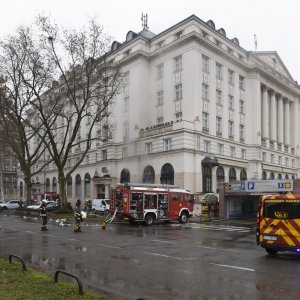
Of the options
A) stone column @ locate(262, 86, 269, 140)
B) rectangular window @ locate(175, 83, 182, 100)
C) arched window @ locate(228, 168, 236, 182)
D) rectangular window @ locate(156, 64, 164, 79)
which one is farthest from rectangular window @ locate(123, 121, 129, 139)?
stone column @ locate(262, 86, 269, 140)

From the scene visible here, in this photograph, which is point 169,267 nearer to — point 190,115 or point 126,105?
point 190,115

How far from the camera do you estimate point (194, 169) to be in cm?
4766

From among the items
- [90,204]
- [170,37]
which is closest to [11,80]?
[90,204]

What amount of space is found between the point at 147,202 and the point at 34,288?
2294 centimetres

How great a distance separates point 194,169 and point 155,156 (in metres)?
5.48

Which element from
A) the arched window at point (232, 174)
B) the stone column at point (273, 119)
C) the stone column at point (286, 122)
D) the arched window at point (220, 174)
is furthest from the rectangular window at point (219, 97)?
the stone column at point (286, 122)

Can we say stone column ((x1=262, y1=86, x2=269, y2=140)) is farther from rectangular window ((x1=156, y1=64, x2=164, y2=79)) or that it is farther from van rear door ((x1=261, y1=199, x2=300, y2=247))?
van rear door ((x1=261, y1=199, x2=300, y2=247))

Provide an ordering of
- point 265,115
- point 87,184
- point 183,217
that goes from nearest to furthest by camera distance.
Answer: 1. point 183,217
2. point 265,115
3. point 87,184

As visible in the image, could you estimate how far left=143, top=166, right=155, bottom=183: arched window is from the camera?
169 ft

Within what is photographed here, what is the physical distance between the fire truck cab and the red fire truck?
16.4 m

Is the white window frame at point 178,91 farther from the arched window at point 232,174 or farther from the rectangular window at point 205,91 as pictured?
the arched window at point 232,174

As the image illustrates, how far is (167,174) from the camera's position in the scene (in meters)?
49.2

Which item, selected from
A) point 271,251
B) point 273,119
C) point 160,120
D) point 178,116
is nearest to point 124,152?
point 160,120

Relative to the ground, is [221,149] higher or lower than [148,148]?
lower
